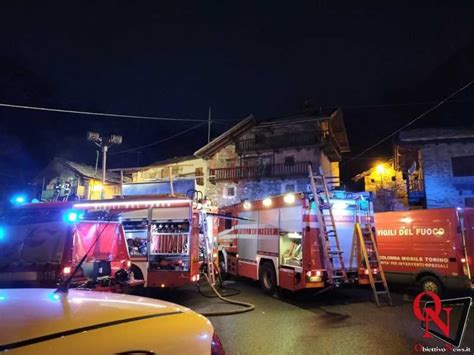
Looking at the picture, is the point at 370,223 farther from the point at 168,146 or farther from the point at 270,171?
the point at 168,146

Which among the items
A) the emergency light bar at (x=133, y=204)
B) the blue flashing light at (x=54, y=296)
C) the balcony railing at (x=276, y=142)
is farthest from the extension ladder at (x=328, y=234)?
the balcony railing at (x=276, y=142)

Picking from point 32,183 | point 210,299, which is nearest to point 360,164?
point 32,183

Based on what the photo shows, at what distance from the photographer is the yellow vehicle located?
1996 mm

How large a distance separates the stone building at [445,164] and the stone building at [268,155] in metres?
8.67

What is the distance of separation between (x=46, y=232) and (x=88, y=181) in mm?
35322

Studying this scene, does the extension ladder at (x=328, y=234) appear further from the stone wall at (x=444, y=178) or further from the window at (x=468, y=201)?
the window at (x=468, y=201)

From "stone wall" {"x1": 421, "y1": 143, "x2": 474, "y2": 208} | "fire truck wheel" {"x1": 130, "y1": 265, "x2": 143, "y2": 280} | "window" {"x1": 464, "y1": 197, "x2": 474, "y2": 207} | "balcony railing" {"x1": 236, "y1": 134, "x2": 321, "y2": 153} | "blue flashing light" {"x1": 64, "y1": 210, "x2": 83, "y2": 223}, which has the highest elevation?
"balcony railing" {"x1": 236, "y1": 134, "x2": 321, "y2": 153}

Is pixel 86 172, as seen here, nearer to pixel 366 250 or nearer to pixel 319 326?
pixel 366 250

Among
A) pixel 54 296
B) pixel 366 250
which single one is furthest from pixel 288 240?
pixel 54 296

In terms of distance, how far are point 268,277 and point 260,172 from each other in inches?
970

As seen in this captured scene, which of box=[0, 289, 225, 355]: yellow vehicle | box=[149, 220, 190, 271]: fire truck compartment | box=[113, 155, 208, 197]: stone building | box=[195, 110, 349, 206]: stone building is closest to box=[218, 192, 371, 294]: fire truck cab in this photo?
box=[149, 220, 190, 271]: fire truck compartment

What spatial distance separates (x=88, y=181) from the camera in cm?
3994

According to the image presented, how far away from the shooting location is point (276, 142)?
36.3 meters

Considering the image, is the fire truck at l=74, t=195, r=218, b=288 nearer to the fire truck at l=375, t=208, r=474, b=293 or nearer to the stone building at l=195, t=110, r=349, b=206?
the fire truck at l=375, t=208, r=474, b=293
